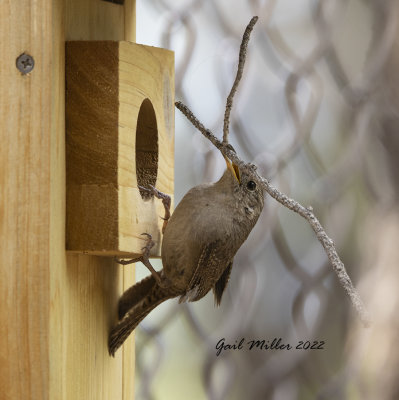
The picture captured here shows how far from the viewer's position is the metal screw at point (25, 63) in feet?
4.86

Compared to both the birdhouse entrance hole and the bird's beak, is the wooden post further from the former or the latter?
the bird's beak

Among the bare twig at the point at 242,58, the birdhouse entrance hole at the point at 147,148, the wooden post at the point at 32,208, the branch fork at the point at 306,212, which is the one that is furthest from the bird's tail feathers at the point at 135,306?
the bare twig at the point at 242,58

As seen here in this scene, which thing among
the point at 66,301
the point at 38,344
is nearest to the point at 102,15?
the point at 66,301

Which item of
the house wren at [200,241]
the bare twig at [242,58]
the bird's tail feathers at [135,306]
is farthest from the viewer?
the house wren at [200,241]

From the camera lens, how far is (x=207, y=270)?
6.90 feet

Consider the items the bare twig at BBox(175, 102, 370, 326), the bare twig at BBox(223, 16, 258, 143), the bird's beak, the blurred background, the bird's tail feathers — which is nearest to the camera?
the bare twig at BBox(175, 102, 370, 326)

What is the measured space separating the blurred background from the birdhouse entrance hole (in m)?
0.62

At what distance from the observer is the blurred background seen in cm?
278

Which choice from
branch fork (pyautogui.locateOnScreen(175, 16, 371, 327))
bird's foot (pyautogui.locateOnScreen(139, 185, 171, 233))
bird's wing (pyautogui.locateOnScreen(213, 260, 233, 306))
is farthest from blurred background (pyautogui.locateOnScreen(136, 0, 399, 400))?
branch fork (pyautogui.locateOnScreen(175, 16, 371, 327))

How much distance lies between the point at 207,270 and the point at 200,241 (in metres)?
0.08

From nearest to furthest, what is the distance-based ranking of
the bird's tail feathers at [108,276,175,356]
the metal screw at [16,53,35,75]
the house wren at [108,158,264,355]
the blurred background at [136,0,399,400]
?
the metal screw at [16,53,35,75] < the bird's tail feathers at [108,276,175,356] < the house wren at [108,158,264,355] < the blurred background at [136,0,399,400]

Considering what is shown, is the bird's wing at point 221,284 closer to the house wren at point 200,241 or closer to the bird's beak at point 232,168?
the house wren at point 200,241

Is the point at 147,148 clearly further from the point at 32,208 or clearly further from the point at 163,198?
the point at 32,208

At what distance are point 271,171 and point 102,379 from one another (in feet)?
3.75
